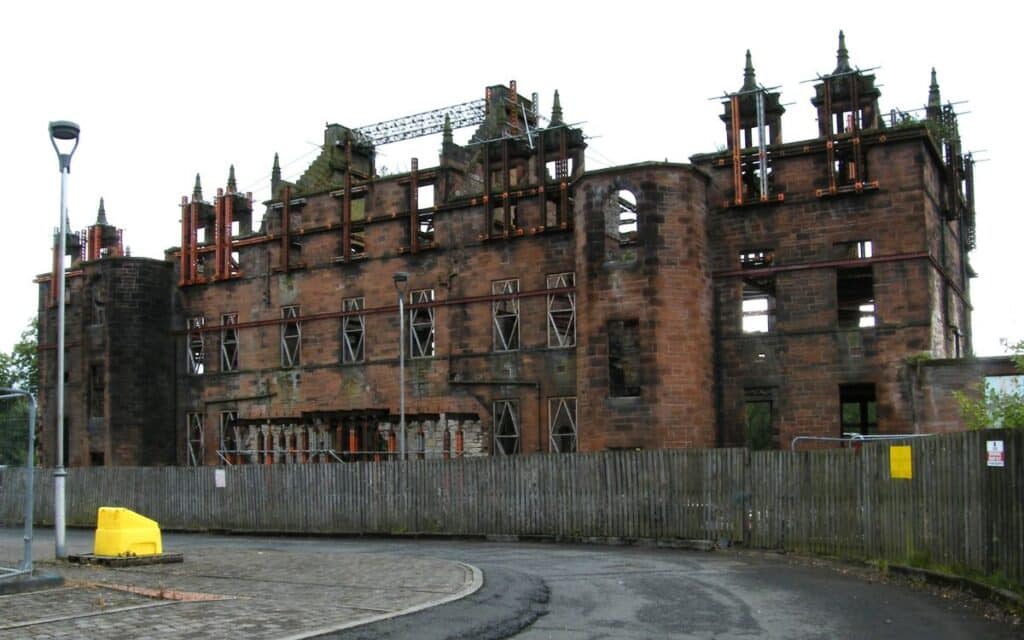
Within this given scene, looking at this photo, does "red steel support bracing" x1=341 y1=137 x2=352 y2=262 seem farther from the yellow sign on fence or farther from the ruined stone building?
the yellow sign on fence

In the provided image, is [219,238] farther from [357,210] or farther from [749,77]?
[749,77]

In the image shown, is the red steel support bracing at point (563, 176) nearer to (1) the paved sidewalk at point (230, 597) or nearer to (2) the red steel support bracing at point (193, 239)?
(2) the red steel support bracing at point (193, 239)

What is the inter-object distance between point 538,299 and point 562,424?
4.30 m

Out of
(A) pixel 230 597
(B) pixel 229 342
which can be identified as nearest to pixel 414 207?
(B) pixel 229 342

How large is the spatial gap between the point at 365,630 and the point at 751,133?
93.2ft

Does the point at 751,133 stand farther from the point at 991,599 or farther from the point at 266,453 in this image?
the point at 991,599

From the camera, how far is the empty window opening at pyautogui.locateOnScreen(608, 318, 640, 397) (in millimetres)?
33969

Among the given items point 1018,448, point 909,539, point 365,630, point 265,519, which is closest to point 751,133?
point 265,519

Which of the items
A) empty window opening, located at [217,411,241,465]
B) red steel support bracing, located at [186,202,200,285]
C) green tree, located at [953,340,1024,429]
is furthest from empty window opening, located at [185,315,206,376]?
green tree, located at [953,340,1024,429]

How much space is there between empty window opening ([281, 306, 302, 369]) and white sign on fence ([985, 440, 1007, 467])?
3305cm

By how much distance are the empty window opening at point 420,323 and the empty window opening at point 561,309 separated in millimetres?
5014

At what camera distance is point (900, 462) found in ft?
56.7

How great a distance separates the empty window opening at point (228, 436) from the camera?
44.7m

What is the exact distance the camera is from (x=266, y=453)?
42.0m
